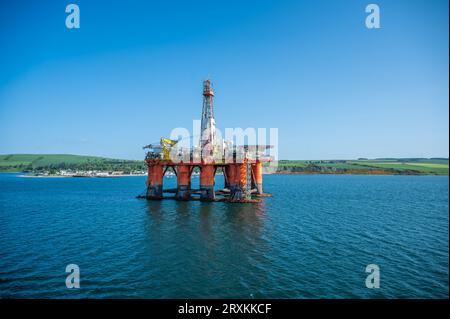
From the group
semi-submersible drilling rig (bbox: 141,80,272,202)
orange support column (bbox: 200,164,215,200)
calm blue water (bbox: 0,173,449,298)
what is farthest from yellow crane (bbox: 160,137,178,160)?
calm blue water (bbox: 0,173,449,298)

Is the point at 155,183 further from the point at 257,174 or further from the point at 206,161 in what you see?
the point at 257,174

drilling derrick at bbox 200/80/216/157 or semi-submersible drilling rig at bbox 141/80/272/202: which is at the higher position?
drilling derrick at bbox 200/80/216/157

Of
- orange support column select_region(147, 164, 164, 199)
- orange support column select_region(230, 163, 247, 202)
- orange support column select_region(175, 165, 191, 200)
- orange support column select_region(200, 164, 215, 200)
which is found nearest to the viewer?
orange support column select_region(230, 163, 247, 202)

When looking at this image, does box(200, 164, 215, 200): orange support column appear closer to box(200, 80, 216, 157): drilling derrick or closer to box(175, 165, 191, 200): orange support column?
box(175, 165, 191, 200): orange support column

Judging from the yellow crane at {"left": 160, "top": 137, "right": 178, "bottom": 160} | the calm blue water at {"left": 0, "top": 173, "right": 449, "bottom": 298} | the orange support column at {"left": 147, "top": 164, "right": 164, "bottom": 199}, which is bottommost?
the calm blue water at {"left": 0, "top": 173, "right": 449, "bottom": 298}
